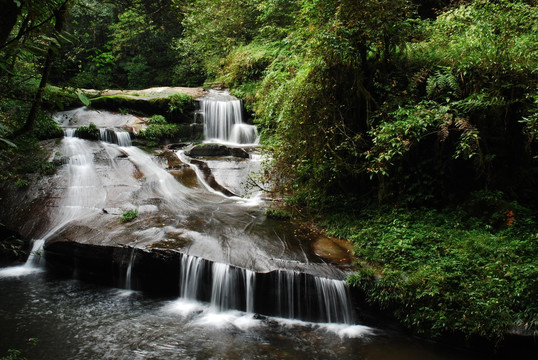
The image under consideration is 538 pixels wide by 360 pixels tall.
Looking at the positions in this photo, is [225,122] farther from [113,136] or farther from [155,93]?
[113,136]

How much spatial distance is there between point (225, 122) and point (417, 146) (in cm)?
884

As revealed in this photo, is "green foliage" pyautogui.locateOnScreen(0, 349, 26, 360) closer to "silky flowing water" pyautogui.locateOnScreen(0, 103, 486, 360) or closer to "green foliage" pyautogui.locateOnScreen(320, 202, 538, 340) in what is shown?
"silky flowing water" pyautogui.locateOnScreen(0, 103, 486, 360)

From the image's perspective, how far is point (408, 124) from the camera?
5.80 meters

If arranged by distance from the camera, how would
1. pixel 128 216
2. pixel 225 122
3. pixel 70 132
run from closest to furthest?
pixel 128 216
pixel 70 132
pixel 225 122

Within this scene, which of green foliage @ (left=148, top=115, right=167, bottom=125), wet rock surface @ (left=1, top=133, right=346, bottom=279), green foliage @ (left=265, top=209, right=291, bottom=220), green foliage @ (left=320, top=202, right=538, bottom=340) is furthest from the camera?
green foliage @ (left=148, top=115, right=167, bottom=125)

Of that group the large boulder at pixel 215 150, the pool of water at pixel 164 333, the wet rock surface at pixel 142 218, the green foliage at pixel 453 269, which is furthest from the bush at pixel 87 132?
the green foliage at pixel 453 269

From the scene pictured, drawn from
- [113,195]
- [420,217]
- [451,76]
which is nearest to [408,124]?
[451,76]

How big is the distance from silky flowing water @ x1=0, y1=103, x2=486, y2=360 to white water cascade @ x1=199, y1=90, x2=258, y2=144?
5.38 m

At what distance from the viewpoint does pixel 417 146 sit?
6539mm

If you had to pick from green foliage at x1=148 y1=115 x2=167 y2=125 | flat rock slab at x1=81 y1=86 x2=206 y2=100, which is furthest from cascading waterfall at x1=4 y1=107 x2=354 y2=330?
flat rock slab at x1=81 y1=86 x2=206 y2=100

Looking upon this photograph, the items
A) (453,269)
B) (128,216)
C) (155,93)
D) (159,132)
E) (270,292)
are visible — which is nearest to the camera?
(453,269)

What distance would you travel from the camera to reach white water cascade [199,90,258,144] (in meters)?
13.3

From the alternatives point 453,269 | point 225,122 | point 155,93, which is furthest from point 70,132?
point 453,269

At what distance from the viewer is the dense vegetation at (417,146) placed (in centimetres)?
480
